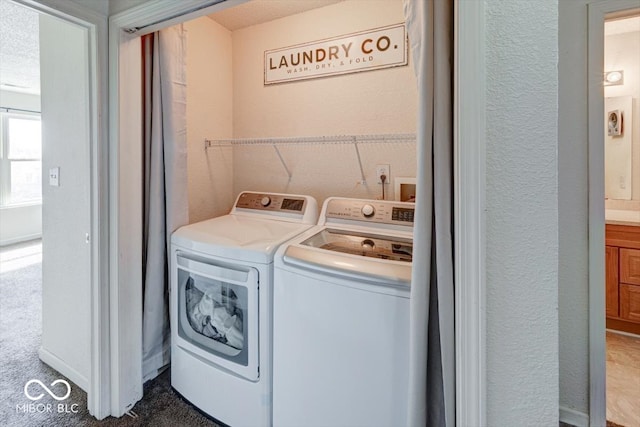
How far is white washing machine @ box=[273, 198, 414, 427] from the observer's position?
106cm

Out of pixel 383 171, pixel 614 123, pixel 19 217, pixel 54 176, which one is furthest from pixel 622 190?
pixel 19 217

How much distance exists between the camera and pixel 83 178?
1.63 m

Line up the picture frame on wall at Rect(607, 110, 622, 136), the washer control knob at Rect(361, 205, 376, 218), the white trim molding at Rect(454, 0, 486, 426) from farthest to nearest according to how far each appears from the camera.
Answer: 1. the picture frame on wall at Rect(607, 110, 622, 136)
2. the washer control knob at Rect(361, 205, 376, 218)
3. the white trim molding at Rect(454, 0, 486, 426)

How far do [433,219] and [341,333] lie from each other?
566 mm

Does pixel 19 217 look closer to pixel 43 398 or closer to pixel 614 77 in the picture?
pixel 43 398

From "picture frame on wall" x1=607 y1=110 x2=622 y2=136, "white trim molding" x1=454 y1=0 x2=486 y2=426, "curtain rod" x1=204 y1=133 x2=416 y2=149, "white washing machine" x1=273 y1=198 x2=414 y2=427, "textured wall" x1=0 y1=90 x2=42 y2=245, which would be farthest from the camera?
"textured wall" x1=0 y1=90 x2=42 y2=245

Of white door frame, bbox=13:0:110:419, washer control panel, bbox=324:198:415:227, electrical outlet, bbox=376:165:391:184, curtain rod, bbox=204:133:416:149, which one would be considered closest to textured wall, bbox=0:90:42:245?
curtain rod, bbox=204:133:416:149

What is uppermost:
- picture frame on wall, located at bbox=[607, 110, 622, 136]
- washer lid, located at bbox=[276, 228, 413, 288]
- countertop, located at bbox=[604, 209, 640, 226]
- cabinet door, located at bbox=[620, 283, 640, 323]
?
picture frame on wall, located at bbox=[607, 110, 622, 136]

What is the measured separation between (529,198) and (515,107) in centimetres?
21

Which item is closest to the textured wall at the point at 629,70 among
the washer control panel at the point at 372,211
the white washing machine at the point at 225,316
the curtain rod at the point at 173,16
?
the washer control panel at the point at 372,211

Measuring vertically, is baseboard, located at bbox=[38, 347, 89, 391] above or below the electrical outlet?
below

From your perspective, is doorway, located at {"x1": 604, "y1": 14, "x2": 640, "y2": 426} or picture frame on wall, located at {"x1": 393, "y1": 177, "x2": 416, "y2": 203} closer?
picture frame on wall, located at {"x1": 393, "y1": 177, "x2": 416, "y2": 203}

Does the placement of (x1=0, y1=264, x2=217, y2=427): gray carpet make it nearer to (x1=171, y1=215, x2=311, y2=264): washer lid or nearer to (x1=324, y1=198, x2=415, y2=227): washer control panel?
(x1=171, y1=215, x2=311, y2=264): washer lid

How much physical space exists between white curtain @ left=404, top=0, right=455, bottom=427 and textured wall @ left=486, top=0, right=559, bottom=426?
0.46 feet
